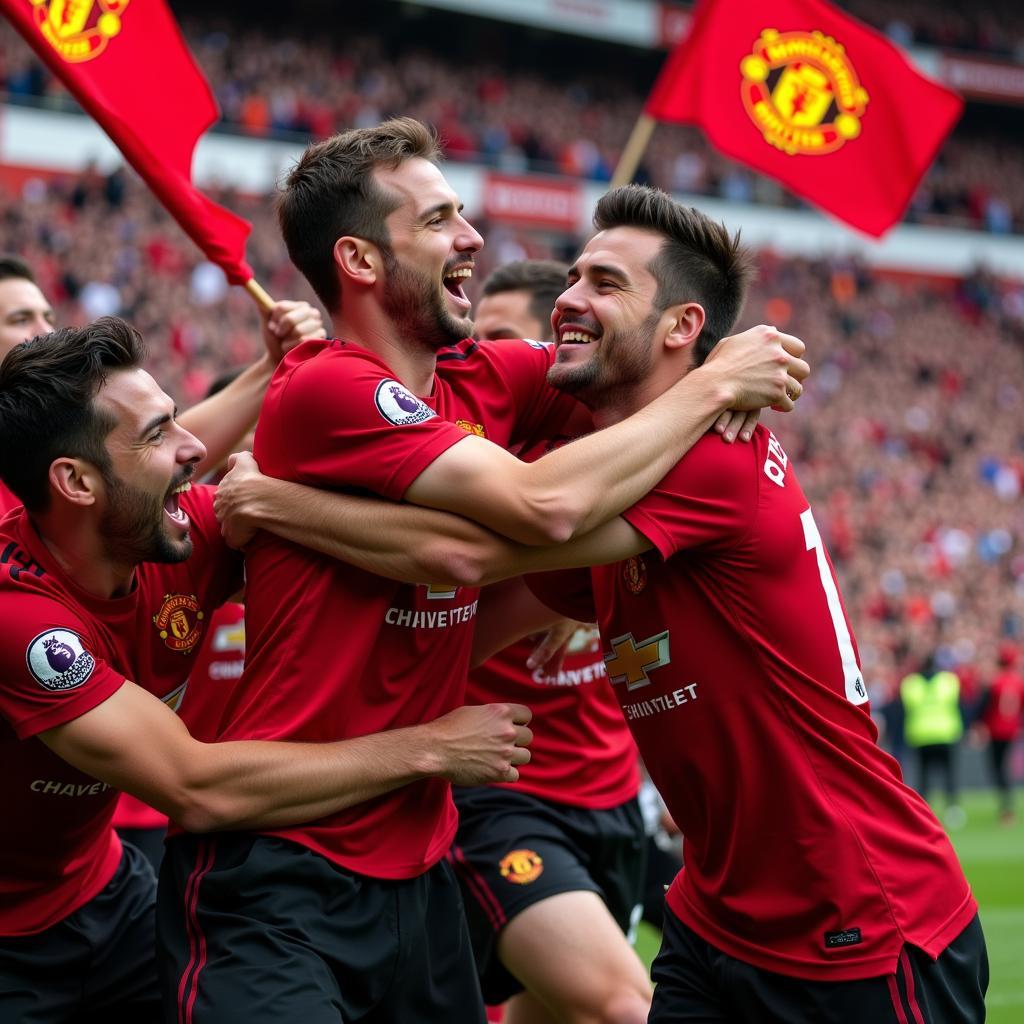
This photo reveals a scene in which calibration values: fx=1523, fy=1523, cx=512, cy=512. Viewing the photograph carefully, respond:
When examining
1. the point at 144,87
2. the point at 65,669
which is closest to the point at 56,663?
the point at 65,669

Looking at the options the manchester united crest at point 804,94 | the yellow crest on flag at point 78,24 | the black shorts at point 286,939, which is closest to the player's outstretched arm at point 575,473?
the black shorts at point 286,939

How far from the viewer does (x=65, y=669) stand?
3619mm

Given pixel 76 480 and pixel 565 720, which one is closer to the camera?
pixel 76 480

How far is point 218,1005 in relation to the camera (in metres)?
3.41

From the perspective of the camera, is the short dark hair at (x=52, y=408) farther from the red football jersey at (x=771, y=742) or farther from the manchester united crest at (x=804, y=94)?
the manchester united crest at (x=804, y=94)

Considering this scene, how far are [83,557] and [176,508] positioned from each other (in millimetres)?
270

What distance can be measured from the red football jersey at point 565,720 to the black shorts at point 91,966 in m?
1.41

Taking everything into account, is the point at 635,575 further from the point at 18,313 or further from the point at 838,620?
the point at 18,313

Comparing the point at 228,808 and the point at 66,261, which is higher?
the point at 228,808

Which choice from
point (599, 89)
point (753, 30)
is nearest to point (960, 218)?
point (599, 89)

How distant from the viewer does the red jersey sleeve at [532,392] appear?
4.28 metres

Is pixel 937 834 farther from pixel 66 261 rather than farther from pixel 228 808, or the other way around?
pixel 66 261

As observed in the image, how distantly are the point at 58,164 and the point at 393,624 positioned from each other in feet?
74.6

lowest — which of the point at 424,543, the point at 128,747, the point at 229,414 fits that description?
the point at 229,414
